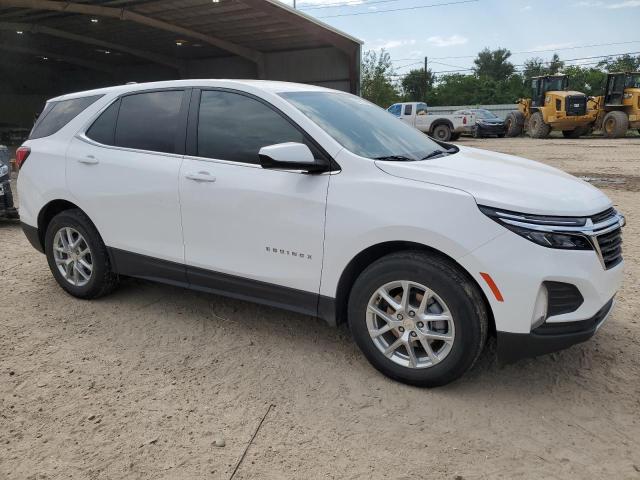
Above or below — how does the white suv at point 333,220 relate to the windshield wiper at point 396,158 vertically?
below

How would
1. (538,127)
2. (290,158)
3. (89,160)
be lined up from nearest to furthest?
(290,158) → (89,160) → (538,127)

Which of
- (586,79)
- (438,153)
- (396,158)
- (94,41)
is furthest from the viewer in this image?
(586,79)

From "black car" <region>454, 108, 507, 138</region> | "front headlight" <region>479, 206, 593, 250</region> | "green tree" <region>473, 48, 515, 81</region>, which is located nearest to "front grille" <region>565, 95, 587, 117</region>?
"black car" <region>454, 108, 507, 138</region>

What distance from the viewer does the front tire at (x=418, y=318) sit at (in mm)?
2764

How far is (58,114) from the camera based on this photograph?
452cm

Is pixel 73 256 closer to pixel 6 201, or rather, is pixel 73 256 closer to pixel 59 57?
pixel 6 201

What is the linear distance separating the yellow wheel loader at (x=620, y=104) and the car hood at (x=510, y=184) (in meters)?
22.9

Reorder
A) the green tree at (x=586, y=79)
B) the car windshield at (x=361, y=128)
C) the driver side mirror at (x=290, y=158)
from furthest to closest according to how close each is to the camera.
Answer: the green tree at (x=586, y=79), the car windshield at (x=361, y=128), the driver side mirror at (x=290, y=158)

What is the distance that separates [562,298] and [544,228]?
38cm

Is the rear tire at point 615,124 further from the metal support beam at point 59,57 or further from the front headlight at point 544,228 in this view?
the metal support beam at point 59,57

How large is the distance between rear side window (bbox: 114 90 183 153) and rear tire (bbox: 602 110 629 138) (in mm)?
23766

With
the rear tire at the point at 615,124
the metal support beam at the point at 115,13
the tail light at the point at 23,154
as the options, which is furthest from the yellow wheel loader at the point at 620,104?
the tail light at the point at 23,154

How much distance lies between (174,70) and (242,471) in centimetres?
3198

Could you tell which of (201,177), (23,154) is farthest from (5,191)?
(201,177)
